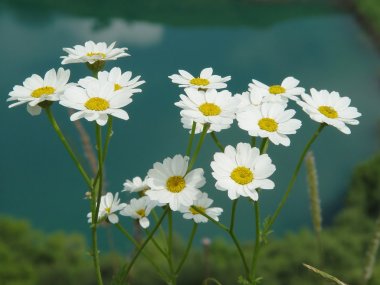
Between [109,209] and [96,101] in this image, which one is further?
[109,209]

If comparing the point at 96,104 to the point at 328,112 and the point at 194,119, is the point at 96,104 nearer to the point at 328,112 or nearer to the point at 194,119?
the point at 194,119

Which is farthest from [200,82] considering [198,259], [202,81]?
[198,259]

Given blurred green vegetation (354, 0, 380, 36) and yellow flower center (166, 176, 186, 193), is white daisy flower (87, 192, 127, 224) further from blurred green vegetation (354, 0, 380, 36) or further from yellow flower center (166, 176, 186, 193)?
blurred green vegetation (354, 0, 380, 36)

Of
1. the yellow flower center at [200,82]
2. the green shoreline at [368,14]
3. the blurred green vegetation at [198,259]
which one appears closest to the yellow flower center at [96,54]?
the yellow flower center at [200,82]

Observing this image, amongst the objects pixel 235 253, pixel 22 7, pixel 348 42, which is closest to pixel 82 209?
pixel 235 253

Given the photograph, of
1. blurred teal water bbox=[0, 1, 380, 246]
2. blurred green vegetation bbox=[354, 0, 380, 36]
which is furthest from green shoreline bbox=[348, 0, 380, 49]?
blurred teal water bbox=[0, 1, 380, 246]

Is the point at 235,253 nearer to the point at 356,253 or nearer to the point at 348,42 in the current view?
the point at 356,253
